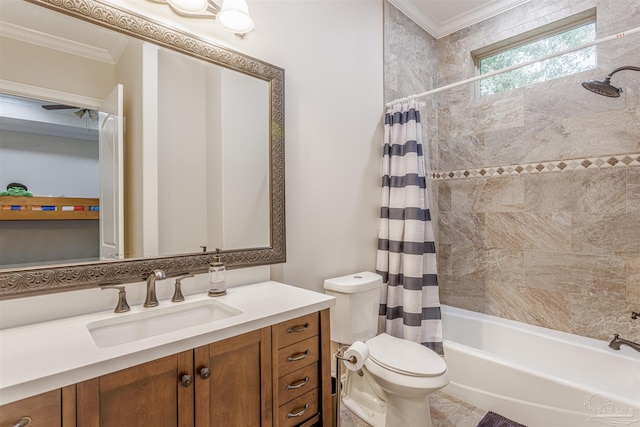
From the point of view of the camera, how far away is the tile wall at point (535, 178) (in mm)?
1967

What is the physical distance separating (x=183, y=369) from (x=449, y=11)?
317 cm

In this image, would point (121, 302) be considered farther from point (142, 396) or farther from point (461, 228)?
point (461, 228)

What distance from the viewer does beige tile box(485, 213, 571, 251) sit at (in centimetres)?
218

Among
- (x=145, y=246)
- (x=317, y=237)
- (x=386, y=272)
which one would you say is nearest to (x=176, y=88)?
(x=145, y=246)

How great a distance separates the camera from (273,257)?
5.40 ft

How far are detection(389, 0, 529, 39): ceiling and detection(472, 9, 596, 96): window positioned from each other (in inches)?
10.4

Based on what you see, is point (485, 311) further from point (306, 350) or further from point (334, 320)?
point (306, 350)

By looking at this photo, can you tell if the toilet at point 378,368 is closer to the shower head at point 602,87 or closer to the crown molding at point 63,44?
the crown molding at point 63,44

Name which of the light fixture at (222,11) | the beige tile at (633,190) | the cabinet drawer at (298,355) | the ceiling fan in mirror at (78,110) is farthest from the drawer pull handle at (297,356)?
the beige tile at (633,190)

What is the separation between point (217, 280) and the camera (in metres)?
1.36

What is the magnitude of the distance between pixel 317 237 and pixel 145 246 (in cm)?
96

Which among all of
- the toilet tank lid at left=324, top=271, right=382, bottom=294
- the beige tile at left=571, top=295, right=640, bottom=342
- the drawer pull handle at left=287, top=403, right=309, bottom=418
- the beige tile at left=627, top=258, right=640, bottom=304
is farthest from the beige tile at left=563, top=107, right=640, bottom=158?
the drawer pull handle at left=287, top=403, right=309, bottom=418

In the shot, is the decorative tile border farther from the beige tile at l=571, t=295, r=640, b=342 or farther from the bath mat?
the bath mat

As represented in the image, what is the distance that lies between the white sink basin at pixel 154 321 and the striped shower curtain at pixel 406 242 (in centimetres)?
127
